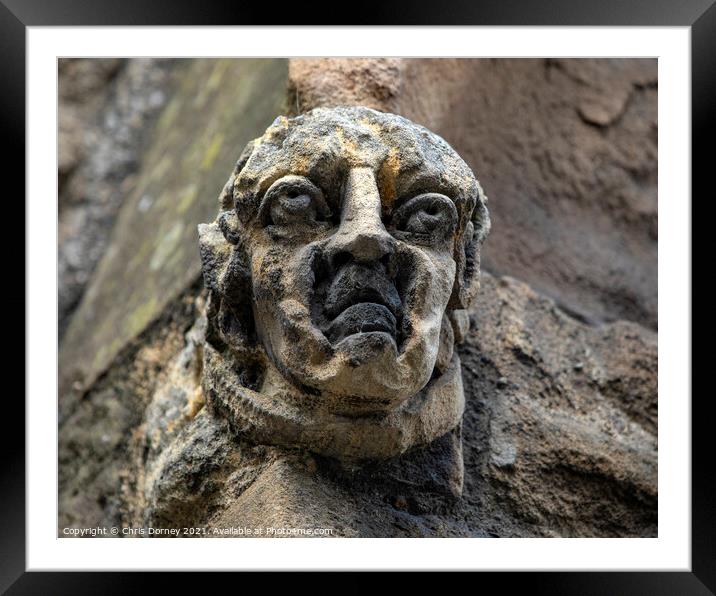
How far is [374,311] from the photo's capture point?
Answer: 2834 millimetres

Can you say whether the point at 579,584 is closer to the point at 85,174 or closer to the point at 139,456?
the point at 139,456

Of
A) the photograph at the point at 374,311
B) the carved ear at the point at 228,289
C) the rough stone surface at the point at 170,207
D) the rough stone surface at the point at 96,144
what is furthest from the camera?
the rough stone surface at the point at 96,144

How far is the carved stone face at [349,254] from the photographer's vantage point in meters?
2.85

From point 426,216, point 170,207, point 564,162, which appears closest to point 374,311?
point 426,216

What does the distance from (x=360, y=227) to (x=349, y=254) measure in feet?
0.20

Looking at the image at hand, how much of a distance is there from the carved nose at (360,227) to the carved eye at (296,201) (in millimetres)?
60

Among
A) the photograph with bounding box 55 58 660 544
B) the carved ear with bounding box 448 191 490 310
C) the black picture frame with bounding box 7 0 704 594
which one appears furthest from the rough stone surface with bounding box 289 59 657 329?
the carved ear with bounding box 448 191 490 310

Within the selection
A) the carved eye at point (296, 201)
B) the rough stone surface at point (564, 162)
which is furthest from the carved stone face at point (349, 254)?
the rough stone surface at point (564, 162)

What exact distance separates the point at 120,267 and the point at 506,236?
5.20ft

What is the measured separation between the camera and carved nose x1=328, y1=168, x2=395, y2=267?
2.85 m

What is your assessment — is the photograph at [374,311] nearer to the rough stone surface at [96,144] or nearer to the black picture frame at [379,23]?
the rough stone surface at [96,144]

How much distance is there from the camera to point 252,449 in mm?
3158

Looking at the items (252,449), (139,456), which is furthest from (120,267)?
(252,449)

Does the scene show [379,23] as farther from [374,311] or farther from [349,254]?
[374,311]
